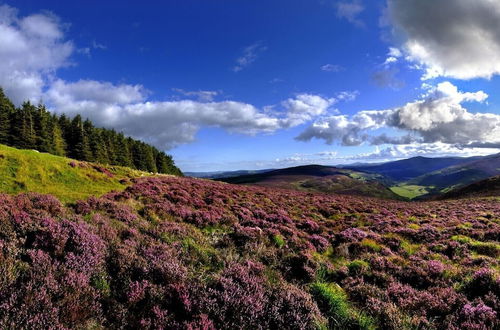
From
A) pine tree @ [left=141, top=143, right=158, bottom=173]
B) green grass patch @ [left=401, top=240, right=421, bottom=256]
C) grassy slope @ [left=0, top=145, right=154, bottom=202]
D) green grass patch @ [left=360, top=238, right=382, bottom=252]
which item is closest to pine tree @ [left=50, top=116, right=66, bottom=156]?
pine tree @ [left=141, top=143, right=158, bottom=173]

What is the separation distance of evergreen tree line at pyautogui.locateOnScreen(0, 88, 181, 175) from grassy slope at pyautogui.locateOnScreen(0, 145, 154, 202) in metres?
46.2

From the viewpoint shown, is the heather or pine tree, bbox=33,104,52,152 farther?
pine tree, bbox=33,104,52,152

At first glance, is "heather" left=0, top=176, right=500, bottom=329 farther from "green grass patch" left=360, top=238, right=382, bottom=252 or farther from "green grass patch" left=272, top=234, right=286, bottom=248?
"green grass patch" left=360, top=238, right=382, bottom=252

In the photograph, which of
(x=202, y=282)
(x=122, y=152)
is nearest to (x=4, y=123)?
(x=122, y=152)

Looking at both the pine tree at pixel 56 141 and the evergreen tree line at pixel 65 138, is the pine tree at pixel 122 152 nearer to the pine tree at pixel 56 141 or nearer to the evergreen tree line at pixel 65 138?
the evergreen tree line at pixel 65 138

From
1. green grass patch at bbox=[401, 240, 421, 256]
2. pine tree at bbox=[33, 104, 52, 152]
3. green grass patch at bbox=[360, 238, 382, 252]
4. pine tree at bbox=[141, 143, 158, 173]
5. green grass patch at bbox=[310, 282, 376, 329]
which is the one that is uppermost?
pine tree at bbox=[33, 104, 52, 152]

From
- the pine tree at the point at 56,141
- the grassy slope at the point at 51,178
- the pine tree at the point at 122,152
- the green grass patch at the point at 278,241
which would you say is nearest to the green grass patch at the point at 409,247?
the green grass patch at the point at 278,241

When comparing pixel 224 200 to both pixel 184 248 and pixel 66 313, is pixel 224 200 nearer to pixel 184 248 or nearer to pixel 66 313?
pixel 184 248

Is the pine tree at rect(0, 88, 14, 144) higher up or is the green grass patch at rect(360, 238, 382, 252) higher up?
the pine tree at rect(0, 88, 14, 144)

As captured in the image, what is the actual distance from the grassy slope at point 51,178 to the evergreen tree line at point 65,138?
46245 millimetres

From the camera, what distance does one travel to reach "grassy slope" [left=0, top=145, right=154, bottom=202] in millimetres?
14708

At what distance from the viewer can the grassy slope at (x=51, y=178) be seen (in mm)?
14708

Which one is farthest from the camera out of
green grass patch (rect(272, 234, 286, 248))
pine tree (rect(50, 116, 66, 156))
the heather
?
pine tree (rect(50, 116, 66, 156))

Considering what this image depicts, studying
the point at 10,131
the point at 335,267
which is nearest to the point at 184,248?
the point at 335,267
